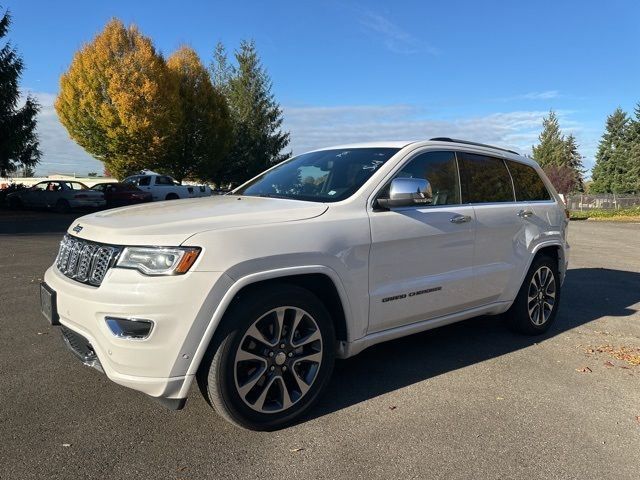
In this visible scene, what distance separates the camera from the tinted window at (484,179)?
4672 mm

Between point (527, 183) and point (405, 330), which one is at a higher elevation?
point (527, 183)

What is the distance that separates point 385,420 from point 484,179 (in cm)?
246

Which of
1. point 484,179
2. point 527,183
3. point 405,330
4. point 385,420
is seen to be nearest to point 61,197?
point 527,183

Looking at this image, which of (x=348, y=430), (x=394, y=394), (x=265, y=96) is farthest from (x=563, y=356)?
(x=265, y=96)

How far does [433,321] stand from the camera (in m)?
4.24

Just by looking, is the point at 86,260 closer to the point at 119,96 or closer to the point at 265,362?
the point at 265,362

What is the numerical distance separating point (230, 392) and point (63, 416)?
1200mm

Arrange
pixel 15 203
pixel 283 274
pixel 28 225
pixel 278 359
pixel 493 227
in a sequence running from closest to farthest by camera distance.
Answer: pixel 283 274 < pixel 278 359 < pixel 493 227 < pixel 28 225 < pixel 15 203

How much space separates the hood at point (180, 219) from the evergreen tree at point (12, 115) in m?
24.9

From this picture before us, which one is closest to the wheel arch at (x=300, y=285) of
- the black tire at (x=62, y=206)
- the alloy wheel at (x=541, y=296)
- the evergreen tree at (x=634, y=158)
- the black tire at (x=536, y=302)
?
the black tire at (x=536, y=302)

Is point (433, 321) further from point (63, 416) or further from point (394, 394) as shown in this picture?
point (63, 416)

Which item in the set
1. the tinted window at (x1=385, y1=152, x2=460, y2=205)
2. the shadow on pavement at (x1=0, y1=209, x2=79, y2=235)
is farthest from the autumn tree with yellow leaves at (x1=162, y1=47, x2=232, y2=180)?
the tinted window at (x1=385, y1=152, x2=460, y2=205)

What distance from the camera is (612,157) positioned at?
232 feet

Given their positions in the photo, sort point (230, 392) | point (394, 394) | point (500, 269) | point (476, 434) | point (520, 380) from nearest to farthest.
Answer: point (230, 392), point (476, 434), point (394, 394), point (520, 380), point (500, 269)
